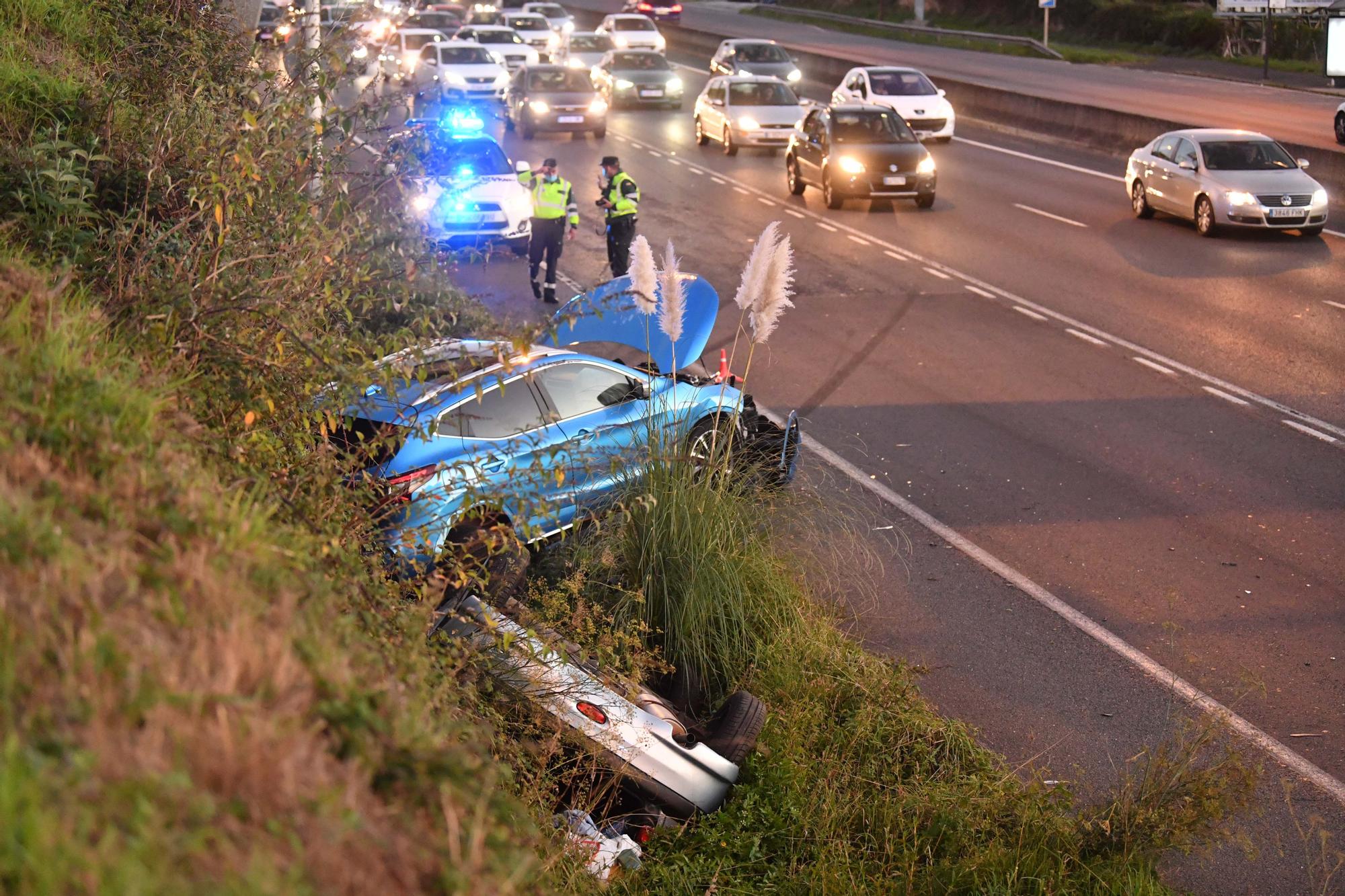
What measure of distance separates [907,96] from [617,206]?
56.0 ft

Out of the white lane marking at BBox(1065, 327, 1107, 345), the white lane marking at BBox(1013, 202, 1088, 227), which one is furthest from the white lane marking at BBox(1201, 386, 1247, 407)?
the white lane marking at BBox(1013, 202, 1088, 227)

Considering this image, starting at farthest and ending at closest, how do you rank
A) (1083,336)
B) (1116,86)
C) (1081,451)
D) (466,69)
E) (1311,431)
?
(1116,86)
(466,69)
(1083,336)
(1311,431)
(1081,451)

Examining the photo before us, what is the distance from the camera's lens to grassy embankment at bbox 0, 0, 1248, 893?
8.79ft

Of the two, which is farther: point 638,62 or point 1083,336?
point 638,62

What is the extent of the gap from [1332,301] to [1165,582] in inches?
393

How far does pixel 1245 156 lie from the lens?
2169 centimetres

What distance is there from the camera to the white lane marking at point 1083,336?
15.9m

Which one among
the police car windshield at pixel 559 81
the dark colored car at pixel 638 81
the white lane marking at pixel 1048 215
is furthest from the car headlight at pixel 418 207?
the dark colored car at pixel 638 81

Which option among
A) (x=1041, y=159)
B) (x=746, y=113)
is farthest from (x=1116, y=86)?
(x=746, y=113)

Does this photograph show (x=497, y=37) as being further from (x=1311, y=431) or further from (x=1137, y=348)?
(x=1311, y=431)

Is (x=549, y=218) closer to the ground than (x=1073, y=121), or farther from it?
closer to the ground

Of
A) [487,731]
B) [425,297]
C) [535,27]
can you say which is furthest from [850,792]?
[535,27]

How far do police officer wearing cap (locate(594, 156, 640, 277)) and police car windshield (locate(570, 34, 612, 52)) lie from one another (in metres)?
28.1

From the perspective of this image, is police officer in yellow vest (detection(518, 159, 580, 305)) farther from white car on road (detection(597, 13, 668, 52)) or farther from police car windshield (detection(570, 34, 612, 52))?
white car on road (detection(597, 13, 668, 52))
